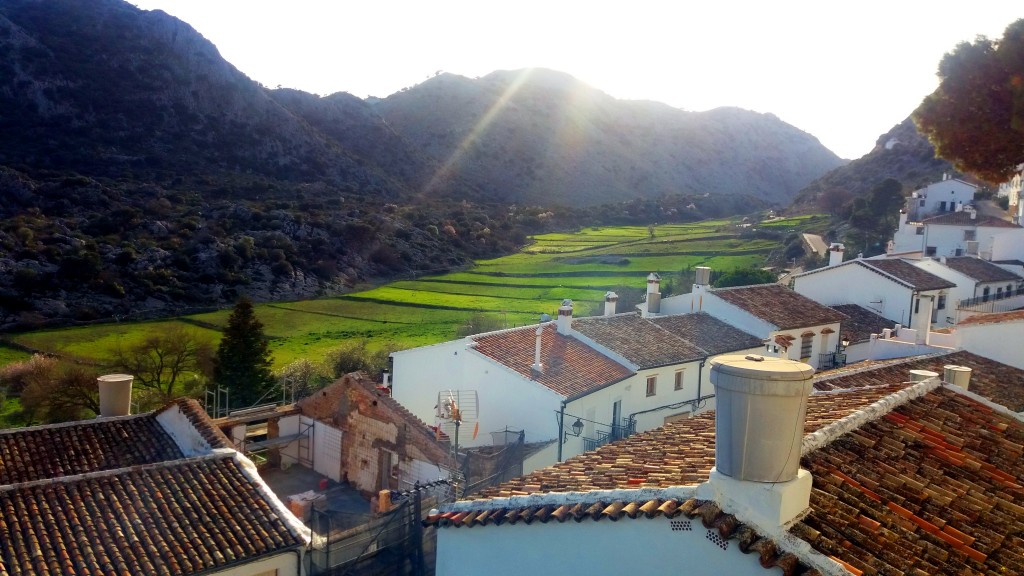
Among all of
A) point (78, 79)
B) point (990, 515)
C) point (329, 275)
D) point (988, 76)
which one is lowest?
point (329, 275)

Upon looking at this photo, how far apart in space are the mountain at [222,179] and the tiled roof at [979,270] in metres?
31.0

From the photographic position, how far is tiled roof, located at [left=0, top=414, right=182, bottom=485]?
1033 centimetres

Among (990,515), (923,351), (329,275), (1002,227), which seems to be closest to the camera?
(990,515)

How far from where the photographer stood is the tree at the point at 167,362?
22328mm

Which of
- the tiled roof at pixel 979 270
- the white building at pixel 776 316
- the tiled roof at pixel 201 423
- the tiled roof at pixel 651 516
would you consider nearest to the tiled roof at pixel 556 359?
the white building at pixel 776 316

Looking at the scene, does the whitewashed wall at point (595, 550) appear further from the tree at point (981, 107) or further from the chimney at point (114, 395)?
the chimney at point (114, 395)

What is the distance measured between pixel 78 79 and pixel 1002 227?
214 feet

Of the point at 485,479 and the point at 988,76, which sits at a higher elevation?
the point at 988,76

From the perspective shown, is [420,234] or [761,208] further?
[761,208]

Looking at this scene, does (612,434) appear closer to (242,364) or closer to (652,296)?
(652,296)

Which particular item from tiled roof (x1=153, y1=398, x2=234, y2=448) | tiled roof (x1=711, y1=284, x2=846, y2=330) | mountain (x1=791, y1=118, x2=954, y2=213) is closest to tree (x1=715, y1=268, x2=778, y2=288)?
tiled roof (x1=711, y1=284, x2=846, y2=330)

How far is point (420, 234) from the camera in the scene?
56156mm

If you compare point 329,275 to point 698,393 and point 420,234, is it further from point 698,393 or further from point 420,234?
point 698,393

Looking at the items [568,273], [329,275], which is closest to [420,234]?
[329,275]
